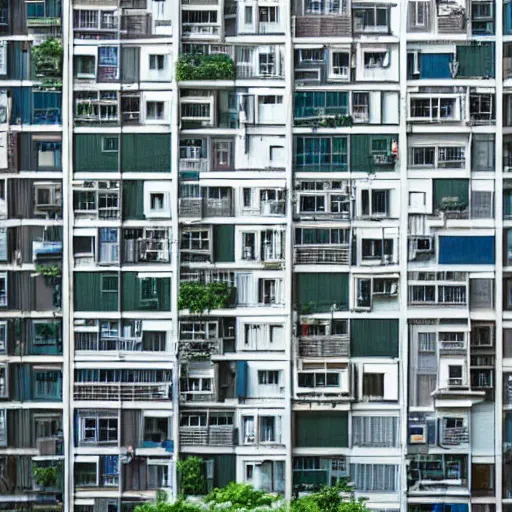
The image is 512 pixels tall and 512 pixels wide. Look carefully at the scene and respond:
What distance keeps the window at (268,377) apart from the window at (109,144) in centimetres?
401

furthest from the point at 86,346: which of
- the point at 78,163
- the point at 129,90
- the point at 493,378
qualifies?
the point at 493,378

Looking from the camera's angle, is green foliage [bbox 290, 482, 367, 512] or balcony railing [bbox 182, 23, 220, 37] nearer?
green foliage [bbox 290, 482, 367, 512]

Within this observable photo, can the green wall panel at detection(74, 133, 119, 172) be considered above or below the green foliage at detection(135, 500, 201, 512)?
above

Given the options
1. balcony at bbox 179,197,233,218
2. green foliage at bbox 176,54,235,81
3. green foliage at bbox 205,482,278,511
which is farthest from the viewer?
balcony at bbox 179,197,233,218

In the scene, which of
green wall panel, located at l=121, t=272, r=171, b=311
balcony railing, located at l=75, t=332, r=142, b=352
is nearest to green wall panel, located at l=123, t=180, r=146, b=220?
green wall panel, located at l=121, t=272, r=171, b=311

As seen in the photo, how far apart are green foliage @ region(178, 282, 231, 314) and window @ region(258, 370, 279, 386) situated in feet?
3.93

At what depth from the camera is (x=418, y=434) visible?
13117 millimetres

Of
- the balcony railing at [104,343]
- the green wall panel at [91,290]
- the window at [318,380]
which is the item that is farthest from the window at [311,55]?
the balcony railing at [104,343]

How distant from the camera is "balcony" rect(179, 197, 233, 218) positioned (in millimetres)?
13164

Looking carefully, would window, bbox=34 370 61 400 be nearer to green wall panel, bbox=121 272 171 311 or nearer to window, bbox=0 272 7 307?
window, bbox=0 272 7 307

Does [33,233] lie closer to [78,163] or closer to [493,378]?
[78,163]

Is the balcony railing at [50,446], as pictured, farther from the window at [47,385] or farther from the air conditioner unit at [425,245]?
the air conditioner unit at [425,245]

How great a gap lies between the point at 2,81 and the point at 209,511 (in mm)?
7001

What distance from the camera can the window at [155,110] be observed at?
13227 millimetres
